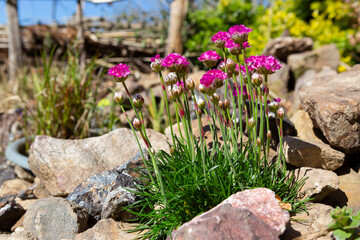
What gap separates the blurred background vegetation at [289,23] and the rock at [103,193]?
459 cm

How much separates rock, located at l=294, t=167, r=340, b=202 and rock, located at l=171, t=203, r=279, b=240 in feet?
1.79

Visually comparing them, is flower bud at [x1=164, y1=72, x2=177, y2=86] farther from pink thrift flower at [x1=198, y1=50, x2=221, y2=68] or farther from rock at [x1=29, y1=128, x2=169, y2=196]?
rock at [x1=29, y1=128, x2=169, y2=196]

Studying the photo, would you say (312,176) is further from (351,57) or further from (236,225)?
(351,57)

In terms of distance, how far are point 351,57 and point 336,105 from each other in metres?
3.77

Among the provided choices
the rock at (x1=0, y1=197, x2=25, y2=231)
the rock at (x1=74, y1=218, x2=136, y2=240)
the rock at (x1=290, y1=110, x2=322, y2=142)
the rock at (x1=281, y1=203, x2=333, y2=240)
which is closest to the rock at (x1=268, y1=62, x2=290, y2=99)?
the rock at (x1=290, y1=110, x2=322, y2=142)

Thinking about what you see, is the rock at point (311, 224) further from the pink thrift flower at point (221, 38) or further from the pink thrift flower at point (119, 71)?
the pink thrift flower at point (119, 71)

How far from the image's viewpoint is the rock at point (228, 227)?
1.33 m

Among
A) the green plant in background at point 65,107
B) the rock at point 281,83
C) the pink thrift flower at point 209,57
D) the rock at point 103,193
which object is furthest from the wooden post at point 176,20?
the pink thrift flower at point 209,57

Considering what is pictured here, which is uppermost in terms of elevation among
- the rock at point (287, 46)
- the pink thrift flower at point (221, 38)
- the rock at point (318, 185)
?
the pink thrift flower at point (221, 38)

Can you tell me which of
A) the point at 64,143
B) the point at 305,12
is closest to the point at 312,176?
the point at 64,143

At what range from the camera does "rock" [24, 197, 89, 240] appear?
1.88 m

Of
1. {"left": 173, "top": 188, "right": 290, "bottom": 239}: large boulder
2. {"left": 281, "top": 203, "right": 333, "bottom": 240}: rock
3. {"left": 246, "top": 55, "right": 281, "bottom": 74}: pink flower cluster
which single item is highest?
{"left": 246, "top": 55, "right": 281, "bottom": 74}: pink flower cluster

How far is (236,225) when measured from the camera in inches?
53.4

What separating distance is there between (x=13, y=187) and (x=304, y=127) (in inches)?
113
